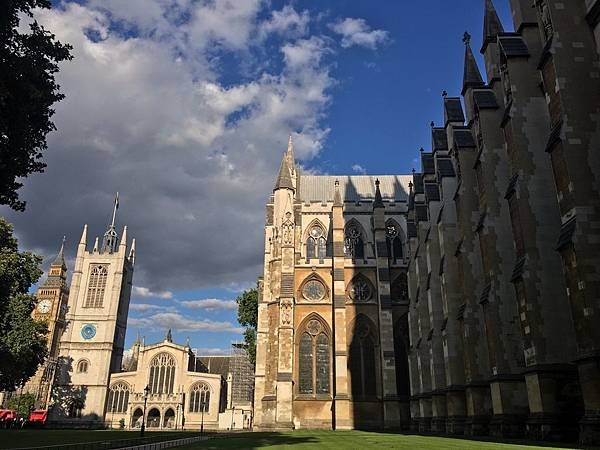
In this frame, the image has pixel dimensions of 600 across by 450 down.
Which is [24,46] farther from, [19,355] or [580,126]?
[19,355]

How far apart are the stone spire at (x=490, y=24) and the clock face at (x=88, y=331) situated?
5656 centimetres

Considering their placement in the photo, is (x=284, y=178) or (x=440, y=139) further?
(x=284, y=178)

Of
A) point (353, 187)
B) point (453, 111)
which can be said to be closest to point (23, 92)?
point (453, 111)

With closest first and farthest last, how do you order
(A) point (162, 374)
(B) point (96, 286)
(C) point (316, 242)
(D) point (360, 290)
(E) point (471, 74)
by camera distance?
1. (E) point (471, 74)
2. (D) point (360, 290)
3. (C) point (316, 242)
4. (A) point (162, 374)
5. (B) point (96, 286)

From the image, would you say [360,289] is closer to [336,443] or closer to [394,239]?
[394,239]

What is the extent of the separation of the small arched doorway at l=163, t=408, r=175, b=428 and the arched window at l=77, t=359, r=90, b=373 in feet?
39.6

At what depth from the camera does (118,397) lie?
57.7 meters

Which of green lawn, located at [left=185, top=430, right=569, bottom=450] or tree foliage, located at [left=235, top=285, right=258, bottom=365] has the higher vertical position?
tree foliage, located at [left=235, top=285, right=258, bottom=365]

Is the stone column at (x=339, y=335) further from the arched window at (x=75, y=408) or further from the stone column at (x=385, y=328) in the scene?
the arched window at (x=75, y=408)

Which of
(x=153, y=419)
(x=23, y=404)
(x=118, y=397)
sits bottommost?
(x=153, y=419)

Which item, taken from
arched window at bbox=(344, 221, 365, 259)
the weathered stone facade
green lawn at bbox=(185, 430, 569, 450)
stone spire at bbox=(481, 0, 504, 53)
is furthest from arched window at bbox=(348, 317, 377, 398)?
stone spire at bbox=(481, 0, 504, 53)

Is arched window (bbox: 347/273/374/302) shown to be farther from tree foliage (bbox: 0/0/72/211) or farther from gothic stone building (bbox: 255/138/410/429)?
tree foliage (bbox: 0/0/72/211)

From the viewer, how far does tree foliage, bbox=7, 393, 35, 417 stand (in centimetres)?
6521

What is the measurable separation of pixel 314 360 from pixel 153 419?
29.6m
